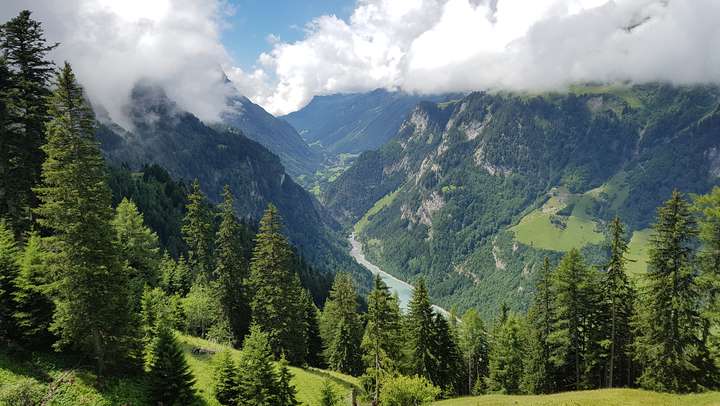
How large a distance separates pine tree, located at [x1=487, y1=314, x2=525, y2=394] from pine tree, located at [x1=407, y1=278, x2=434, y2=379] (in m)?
16.9

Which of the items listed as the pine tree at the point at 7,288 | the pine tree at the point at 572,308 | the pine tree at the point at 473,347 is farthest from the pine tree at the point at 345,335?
the pine tree at the point at 7,288

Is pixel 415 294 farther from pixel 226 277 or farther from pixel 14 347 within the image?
pixel 14 347

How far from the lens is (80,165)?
98.8ft

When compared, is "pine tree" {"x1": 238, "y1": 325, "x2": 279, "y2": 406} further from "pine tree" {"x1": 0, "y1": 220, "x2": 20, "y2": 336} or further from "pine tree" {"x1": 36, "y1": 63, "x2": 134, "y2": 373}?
"pine tree" {"x1": 0, "y1": 220, "x2": 20, "y2": 336}

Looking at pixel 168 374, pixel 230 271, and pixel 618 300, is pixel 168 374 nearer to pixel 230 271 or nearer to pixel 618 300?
pixel 230 271

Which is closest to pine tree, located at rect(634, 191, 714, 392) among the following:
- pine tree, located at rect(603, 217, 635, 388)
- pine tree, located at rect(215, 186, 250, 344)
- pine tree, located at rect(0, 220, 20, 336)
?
pine tree, located at rect(603, 217, 635, 388)

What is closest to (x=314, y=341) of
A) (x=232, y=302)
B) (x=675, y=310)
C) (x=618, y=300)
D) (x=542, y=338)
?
(x=232, y=302)

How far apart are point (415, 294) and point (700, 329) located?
91.2 feet

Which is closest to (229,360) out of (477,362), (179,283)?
(179,283)

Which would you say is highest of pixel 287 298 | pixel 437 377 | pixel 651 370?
pixel 287 298

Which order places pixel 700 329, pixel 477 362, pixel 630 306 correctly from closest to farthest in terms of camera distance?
pixel 700 329
pixel 630 306
pixel 477 362

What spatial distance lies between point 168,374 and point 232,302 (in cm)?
2834

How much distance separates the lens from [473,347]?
277ft

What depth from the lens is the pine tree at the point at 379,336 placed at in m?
47.5
